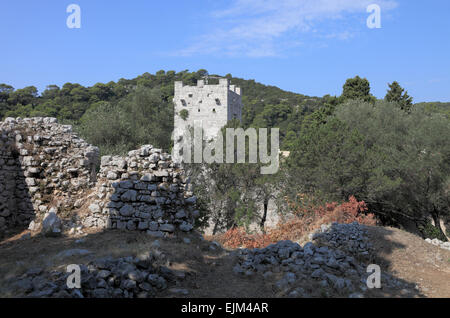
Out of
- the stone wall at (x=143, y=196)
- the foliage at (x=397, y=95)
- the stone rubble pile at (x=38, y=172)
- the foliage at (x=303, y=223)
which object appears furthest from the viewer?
the foliage at (x=397, y=95)

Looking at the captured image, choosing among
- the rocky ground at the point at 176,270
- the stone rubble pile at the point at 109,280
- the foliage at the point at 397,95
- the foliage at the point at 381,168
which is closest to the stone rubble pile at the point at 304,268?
the rocky ground at the point at 176,270

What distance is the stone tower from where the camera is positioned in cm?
3691

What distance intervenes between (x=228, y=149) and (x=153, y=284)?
1622cm

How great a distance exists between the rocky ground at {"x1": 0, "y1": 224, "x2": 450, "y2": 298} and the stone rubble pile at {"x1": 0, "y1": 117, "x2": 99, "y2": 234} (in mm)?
1272

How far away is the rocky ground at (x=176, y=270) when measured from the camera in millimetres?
4723

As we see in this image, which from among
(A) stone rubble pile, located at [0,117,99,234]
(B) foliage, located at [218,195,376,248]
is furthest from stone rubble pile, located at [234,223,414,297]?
(A) stone rubble pile, located at [0,117,99,234]

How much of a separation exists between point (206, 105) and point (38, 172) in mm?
28870

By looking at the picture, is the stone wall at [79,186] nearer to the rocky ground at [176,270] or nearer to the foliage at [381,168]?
the rocky ground at [176,270]

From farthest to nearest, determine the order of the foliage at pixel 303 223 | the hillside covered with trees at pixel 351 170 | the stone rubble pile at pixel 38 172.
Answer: the hillside covered with trees at pixel 351 170 < the foliage at pixel 303 223 < the stone rubble pile at pixel 38 172

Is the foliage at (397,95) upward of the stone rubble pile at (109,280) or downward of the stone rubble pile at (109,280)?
upward

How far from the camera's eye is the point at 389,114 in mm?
24719

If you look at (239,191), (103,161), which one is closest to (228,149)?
(239,191)

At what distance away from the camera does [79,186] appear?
9305mm
